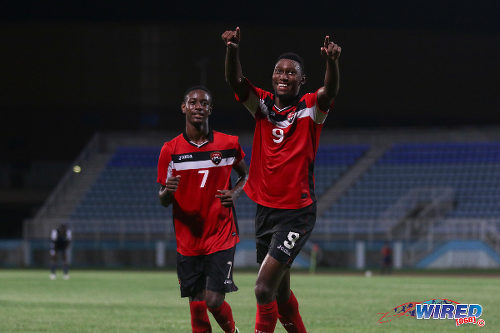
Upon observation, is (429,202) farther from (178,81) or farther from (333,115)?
(178,81)

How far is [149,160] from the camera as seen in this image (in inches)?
1923

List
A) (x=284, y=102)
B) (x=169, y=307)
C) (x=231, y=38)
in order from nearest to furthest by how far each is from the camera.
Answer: (x=231, y=38)
(x=284, y=102)
(x=169, y=307)

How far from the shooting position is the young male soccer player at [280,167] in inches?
303

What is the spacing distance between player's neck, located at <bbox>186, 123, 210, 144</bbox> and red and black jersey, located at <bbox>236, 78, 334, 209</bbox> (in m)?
1.15

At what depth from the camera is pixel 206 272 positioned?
28.7 feet

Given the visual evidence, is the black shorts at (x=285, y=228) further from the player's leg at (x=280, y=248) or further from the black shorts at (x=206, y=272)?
the black shorts at (x=206, y=272)

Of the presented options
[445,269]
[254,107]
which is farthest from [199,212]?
[445,269]

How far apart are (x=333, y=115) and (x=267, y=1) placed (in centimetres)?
760

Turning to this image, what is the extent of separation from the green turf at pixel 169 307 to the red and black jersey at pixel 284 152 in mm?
4096

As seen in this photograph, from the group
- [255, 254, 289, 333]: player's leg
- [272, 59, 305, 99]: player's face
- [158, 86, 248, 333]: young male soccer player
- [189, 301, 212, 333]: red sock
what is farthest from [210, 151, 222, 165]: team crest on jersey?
[255, 254, 289, 333]: player's leg

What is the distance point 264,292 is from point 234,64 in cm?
196

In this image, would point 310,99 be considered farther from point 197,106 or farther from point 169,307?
point 169,307

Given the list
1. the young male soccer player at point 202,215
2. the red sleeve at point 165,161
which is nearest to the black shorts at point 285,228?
the young male soccer player at point 202,215

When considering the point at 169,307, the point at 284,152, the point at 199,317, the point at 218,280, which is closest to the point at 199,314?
the point at 199,317
